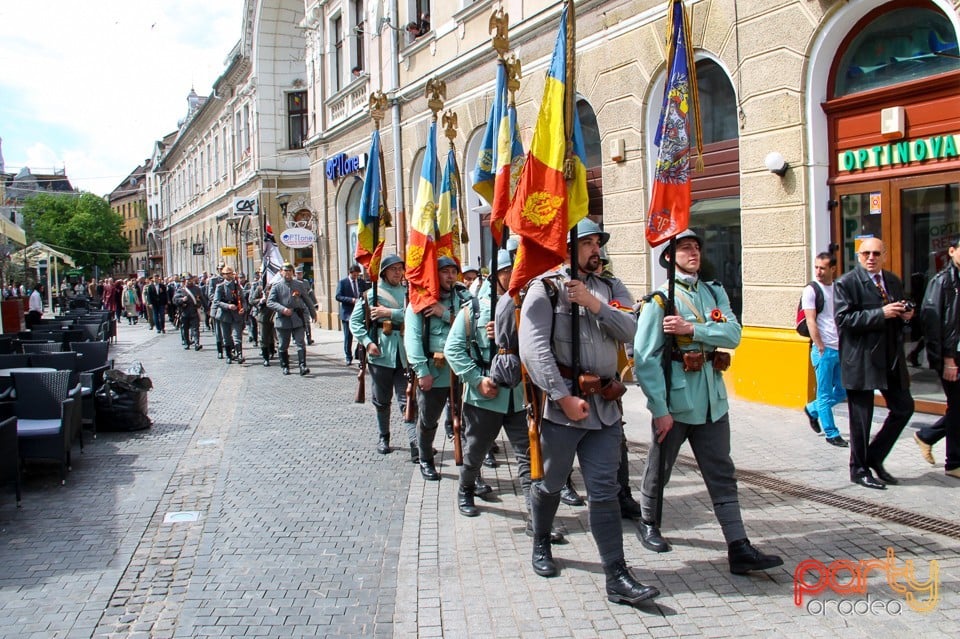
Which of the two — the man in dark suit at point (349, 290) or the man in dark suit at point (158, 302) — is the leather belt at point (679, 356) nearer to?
the man in dark suit at point (349, 290)

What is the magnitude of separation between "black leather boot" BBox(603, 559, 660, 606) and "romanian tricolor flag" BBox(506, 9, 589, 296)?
5.01 ft

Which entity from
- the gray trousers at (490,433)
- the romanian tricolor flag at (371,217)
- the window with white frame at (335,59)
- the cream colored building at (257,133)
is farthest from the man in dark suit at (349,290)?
the cream colored building at (257,133)

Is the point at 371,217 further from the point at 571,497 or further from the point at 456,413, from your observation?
the point at 571,497

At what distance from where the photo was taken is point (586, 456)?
13.8 ft

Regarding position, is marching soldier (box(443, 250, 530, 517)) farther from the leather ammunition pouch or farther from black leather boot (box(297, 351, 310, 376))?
black leather boot (box(297, 351, 310, 376))

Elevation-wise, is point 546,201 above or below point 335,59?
below

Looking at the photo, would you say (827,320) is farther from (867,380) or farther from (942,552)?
(942,552)

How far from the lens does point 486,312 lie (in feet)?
18.4

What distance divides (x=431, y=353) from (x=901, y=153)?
201 inches

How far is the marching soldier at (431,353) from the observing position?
6480mm

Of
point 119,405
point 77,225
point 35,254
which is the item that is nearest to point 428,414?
point 119,405

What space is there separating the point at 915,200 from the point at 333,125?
17.0 meters

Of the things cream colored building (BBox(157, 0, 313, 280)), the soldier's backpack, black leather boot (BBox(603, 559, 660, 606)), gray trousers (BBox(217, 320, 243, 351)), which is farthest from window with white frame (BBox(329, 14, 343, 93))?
black leather boot (BBox(603, 559, 660, 606))

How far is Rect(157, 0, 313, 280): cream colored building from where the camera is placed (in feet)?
105
